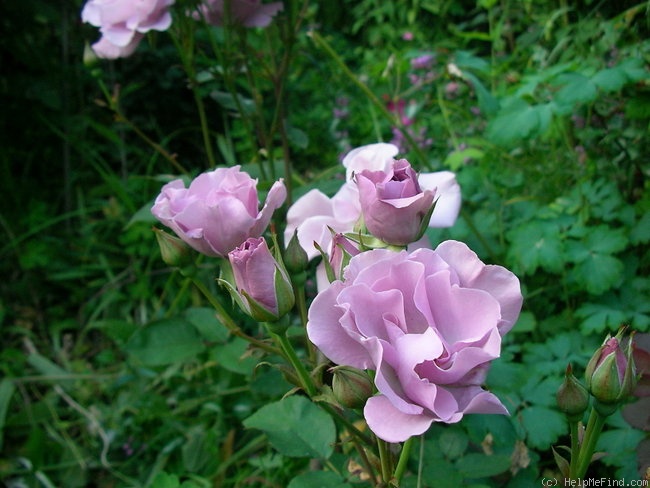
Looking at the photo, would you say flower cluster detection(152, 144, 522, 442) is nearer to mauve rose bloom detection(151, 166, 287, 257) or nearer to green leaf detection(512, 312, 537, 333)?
mauve rose bloom detection(151, 166, 287, 257)

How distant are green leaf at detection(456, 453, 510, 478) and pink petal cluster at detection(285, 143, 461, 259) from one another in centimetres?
28

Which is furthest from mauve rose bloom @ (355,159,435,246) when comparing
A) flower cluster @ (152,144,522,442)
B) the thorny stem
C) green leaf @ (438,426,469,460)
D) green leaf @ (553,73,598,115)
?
green leaf @ (553,73,598,115)

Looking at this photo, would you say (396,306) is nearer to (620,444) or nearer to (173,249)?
(173,249)

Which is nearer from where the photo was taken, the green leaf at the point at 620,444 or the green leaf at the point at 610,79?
the green leaf at the point at 620,444

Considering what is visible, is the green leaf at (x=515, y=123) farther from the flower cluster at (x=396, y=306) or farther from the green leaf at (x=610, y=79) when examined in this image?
the flower cluster at (x=396, y=306)

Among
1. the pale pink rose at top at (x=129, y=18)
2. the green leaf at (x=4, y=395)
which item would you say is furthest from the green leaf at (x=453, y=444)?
the green leaf at (x=4, y=395)

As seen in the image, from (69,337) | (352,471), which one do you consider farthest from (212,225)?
(69,337)

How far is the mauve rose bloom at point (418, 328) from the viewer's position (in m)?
0.42

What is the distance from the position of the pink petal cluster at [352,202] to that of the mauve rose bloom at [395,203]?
0.08 metres

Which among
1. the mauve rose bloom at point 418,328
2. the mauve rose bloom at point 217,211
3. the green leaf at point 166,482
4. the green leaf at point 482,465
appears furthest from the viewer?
the green leaf at point 166,482

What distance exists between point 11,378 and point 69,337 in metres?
0.27

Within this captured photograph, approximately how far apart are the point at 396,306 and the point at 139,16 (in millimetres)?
707

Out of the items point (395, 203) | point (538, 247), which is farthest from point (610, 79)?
point (395, 203)

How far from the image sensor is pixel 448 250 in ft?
1.53
